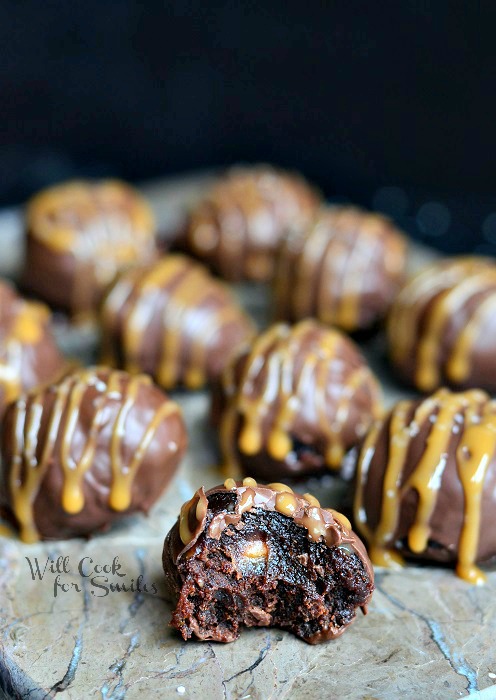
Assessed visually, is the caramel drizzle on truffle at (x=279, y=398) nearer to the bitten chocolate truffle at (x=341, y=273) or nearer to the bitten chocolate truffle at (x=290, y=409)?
the bitten chocolate truffle at (x=290, y=409)

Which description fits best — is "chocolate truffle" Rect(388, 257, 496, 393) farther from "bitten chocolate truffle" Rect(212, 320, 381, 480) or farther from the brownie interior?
the brownie interior

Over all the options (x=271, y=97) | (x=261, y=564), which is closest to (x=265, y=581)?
(x=261, y=564)

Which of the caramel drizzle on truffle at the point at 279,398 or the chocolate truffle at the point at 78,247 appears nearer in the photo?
the caramel drizzle on truffle at the point at 279,398

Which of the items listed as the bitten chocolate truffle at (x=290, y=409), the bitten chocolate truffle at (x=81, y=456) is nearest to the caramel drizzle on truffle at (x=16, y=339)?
the bitten chocolate truffle at (x=81, y=456)

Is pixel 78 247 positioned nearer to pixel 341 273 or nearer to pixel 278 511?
pixel 341 273

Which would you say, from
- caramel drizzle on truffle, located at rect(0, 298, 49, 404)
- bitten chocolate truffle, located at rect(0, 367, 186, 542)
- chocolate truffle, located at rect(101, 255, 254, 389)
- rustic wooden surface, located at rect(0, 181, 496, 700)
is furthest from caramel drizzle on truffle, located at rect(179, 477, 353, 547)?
chocolate truffle, located at rect(101, 255, 254, 389)

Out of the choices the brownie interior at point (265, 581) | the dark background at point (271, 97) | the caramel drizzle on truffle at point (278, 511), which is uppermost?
the dark background at point (271, 97)

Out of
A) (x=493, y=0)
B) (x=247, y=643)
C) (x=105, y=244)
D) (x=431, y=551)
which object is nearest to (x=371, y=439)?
(x=431, y=551)
